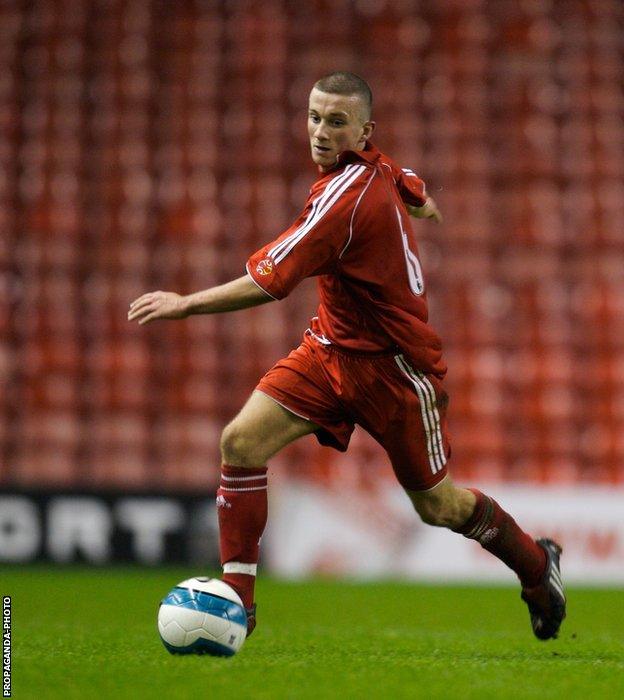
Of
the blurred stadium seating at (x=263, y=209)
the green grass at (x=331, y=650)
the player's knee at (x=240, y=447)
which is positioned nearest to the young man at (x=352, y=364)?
the player's knee at (x=240, y=447)

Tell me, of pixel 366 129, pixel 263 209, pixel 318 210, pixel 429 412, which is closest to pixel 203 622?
pixel 429 412

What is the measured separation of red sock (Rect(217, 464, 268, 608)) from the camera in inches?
149

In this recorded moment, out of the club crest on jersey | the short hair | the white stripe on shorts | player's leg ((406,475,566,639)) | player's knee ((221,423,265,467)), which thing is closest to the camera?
the club crest on jersey

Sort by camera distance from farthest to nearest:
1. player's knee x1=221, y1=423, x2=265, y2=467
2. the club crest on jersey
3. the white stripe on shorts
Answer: the white stripe on shorts < player's knee x1=221, y1=423, x2=265, y2=467 < the club crest on jersey

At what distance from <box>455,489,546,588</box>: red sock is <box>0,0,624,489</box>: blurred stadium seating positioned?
576cm

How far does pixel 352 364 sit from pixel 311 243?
0.46 metres

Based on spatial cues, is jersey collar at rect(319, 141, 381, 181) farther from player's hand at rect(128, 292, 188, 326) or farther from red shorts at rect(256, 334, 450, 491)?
player's hand at rect(128, 292, 188, 326)

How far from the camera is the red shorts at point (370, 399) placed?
3.92 m

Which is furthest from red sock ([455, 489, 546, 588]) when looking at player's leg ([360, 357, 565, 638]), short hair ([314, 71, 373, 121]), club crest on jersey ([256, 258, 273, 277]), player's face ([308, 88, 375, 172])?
short hair ([314, 71, 373, 121])

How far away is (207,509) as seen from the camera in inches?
337

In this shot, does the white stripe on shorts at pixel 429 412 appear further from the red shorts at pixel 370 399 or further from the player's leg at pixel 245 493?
the player's leg at pixel 245 493

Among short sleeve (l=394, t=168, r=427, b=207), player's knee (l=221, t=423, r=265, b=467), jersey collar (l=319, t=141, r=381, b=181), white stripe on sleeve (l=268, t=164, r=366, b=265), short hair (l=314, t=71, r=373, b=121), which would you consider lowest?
player's knee (l=221, t=423, r=265, b=467)

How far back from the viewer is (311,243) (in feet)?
12.1

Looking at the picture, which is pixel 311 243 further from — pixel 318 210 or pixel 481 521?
pixel 481 521
